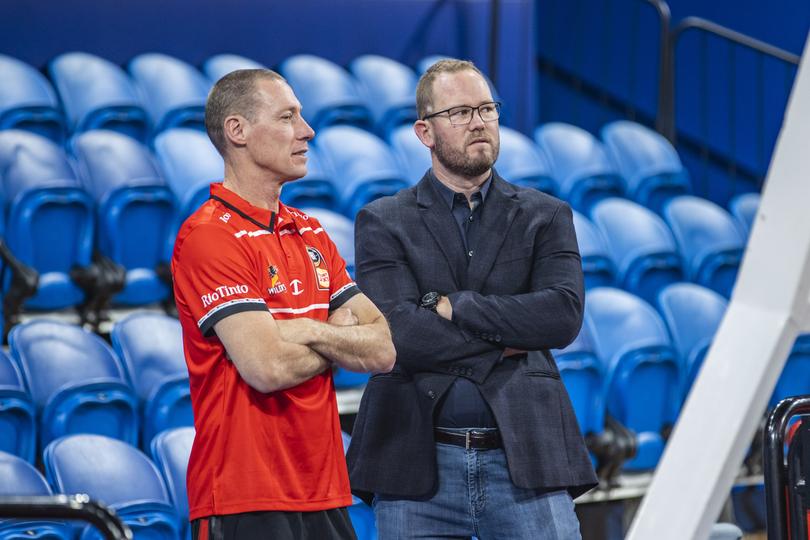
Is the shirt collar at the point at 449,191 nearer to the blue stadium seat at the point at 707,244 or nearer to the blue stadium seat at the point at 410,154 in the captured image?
the blue stadium seat at the point at 410,154

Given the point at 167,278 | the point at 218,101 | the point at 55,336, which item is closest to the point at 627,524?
the point at 167,278

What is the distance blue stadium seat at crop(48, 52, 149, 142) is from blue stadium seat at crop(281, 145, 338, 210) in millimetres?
774

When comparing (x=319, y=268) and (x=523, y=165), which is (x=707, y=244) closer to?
(x=523, y=165)

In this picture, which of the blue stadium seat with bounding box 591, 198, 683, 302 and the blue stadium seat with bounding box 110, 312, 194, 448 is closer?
the blue stadium seat with bounding box 110, 312, 194, 448

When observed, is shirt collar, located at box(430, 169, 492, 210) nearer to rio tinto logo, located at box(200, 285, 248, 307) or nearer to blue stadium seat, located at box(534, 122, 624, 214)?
rio tinto logo, located at box(200, 285, 248, 307)

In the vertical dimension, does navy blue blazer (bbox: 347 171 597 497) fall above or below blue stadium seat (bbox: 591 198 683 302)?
above

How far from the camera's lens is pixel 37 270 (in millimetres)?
4359

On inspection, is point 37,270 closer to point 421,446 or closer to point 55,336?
point 55,336

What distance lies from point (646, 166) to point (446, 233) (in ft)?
12.7

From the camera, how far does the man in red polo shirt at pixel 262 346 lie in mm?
2436

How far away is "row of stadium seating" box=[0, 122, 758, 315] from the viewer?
4375 mm

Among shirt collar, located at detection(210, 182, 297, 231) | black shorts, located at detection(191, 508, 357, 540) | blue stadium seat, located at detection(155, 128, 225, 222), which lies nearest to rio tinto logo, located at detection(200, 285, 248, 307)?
shirt collar, located at detection(210, 182, 297, 231)

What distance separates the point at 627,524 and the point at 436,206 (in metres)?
2.44

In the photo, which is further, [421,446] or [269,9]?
[269,9]
